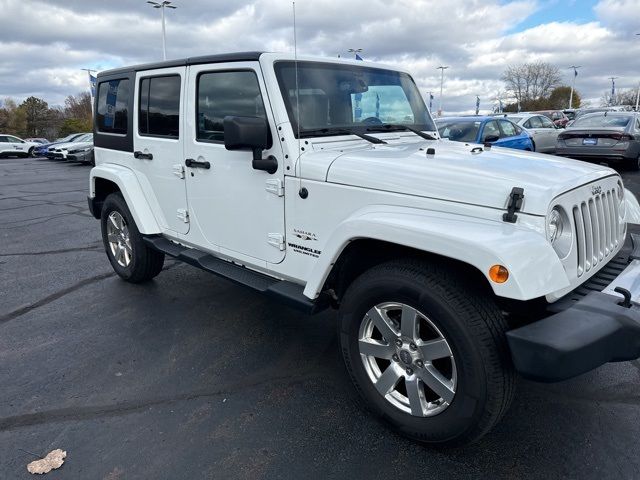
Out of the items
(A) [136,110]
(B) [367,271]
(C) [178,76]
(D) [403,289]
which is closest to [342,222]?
(B) [367,271]

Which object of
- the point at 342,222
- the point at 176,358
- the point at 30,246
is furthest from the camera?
the point at 30,246

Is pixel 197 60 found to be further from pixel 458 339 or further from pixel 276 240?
pixel 458 339

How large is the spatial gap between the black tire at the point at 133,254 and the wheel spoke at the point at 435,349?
316cm

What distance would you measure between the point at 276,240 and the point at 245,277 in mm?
436

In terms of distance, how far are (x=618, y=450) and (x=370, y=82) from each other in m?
2.85

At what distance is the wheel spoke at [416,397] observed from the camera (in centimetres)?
252

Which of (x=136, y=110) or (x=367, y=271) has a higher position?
(x=136, y=110)

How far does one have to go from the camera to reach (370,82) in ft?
12.1

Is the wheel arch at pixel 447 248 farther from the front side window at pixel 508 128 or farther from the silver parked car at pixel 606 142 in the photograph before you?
the silver parked car at pixel 606 142

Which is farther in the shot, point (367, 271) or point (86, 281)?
point (86, 281)

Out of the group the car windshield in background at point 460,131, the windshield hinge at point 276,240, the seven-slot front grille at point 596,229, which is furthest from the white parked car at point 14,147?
the seven-slot front grille at point 596,229

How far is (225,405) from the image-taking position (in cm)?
298

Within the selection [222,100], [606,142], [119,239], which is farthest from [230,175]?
[606,142]

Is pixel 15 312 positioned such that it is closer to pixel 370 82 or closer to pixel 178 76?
pixel 178 76
